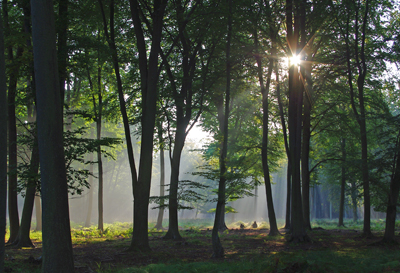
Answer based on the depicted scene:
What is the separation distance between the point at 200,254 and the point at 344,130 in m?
13.4

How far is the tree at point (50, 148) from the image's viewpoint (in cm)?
644

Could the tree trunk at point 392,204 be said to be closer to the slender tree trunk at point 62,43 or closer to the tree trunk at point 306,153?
the tree trunk at point 306,153

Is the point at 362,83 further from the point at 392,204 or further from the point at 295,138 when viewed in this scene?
the point at 392,204

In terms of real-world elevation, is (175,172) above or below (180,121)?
below

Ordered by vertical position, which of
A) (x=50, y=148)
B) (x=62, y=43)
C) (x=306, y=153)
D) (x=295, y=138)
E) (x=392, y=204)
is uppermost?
(x=62, y=43)

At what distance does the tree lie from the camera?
6.44 m

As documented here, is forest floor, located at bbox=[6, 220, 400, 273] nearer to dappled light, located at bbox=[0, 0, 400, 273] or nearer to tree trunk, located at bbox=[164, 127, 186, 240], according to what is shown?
dappled light, located at bbox=[0, 0, 400, 273]

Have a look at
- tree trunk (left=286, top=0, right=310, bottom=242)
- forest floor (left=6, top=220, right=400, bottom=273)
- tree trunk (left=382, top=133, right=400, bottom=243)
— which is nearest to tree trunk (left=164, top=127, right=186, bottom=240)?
forest floor (left=6, top=220, right=400, bottom=273)

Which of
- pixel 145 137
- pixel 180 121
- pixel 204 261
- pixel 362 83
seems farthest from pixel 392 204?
pixel 145 137

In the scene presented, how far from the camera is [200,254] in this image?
10930 mm

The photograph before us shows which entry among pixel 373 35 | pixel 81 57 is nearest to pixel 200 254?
pixel 81 57

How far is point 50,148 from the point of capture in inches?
256

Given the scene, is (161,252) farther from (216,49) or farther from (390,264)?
(216,49)

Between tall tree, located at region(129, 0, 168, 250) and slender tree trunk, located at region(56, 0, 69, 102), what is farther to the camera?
tall tree, located at region(129, 0, 168, 250)
